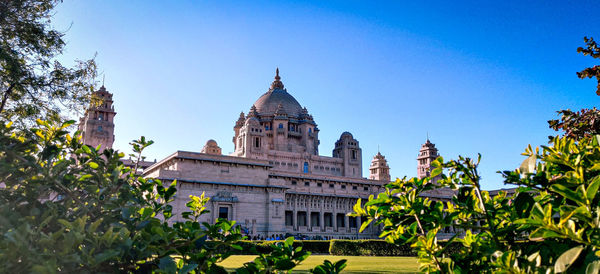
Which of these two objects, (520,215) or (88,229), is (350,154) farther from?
(88,229)

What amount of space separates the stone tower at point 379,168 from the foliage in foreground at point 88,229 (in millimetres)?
82098

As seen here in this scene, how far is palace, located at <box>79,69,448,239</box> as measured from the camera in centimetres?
4456

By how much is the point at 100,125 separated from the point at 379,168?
52.2 metres

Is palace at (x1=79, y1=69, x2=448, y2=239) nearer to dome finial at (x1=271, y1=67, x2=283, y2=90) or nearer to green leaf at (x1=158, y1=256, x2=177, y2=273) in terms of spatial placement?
dome finial at (x1=271, y1=67, x2=283, y2=90)

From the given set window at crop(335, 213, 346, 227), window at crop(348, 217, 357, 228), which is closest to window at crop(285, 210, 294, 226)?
window at crop(335, 213, 346, 227)

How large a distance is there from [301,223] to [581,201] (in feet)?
183

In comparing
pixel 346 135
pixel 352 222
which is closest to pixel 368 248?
pixel 352 222

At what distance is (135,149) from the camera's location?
4707 mm

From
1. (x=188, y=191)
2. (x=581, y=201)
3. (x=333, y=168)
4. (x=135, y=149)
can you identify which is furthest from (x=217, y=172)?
(x=581, y=201)

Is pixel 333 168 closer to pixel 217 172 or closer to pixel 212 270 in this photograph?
pixel 217 172

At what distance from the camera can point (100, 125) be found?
62.4 meters

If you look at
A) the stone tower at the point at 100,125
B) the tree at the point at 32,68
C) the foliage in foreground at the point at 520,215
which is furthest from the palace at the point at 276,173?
the foliage in foreground at the point at 520,215

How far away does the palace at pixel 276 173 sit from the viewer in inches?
1754

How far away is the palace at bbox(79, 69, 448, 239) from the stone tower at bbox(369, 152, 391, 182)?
0.67ft
